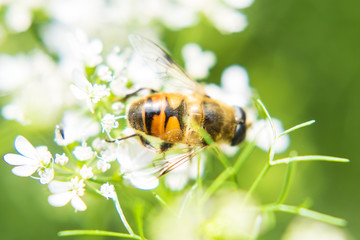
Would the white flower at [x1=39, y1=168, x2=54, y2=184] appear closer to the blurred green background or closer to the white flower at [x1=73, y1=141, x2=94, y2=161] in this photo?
the white flower at [x1=73, y1=141, x2=94, y2=161]

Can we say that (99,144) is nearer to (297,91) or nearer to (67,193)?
(67,193)

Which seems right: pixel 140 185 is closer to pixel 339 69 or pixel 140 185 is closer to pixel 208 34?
pixel 208 34

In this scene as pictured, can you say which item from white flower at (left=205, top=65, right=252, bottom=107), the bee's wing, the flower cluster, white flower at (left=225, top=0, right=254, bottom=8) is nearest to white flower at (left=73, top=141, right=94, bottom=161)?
the flower cluster

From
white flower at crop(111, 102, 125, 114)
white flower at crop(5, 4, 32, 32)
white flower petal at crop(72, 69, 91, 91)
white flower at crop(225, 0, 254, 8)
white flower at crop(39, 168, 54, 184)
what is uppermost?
white flower at crop(225, 0, 254, 8)

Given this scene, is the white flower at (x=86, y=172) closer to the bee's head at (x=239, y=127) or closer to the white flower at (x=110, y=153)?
the white flower at (x=110, y=153)

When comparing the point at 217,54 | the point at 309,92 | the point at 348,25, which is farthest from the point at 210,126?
the point at 348,25

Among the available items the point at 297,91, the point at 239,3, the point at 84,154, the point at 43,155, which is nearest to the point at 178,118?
the point at 84,154
